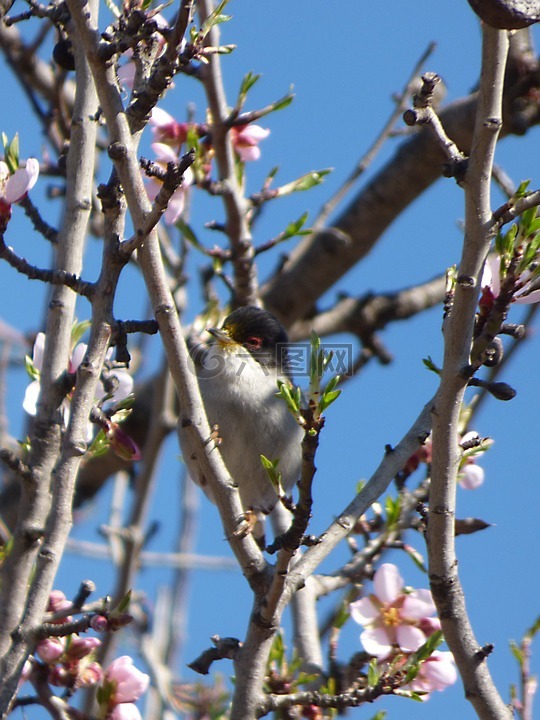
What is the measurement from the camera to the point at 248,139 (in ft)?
15.6

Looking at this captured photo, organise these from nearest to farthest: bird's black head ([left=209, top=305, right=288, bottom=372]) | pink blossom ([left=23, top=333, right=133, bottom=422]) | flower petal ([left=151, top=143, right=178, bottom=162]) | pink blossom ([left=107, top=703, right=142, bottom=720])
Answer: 1. pink blossom ([left=107, top=703, right=142, bottom=720])
2. pink blossom ([left=23, top=333, right=133, bottom=422])
3. flower petal ([left=151, top=143, right=178, bottom=162])
4. bird's black head ([left=209, top=305, right=288, bottom=372])

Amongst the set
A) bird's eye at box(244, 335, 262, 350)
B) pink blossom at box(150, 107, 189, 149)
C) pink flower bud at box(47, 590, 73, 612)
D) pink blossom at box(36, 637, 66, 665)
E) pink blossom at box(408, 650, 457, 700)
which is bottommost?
pink blossom at box(36, 637, 66, 665)

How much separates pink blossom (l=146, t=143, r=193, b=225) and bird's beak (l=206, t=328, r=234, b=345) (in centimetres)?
57

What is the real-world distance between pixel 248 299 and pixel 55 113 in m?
1.50

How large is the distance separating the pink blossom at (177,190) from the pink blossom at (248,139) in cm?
36

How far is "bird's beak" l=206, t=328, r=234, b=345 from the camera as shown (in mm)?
4562

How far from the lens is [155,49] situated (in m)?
2.86

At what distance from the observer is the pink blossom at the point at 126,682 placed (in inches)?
121

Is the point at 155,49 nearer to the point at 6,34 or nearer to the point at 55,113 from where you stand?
the point at 55,113

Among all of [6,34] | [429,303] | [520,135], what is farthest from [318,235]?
[6,34]

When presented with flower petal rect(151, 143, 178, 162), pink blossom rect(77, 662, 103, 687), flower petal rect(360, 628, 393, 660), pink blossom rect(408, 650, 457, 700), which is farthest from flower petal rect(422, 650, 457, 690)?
flower petal rect(151, 143, 178, 162)

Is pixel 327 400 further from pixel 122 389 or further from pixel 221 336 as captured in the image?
pixel 221 336

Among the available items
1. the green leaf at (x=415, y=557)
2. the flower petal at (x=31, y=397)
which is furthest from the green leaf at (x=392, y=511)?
the flower petal at (x=31, y=397)

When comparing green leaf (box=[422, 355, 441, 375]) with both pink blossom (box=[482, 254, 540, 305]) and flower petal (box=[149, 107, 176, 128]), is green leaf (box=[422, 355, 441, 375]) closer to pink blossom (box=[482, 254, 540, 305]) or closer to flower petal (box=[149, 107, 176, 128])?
pink blossom (box=[482, 254, 540, 305])
